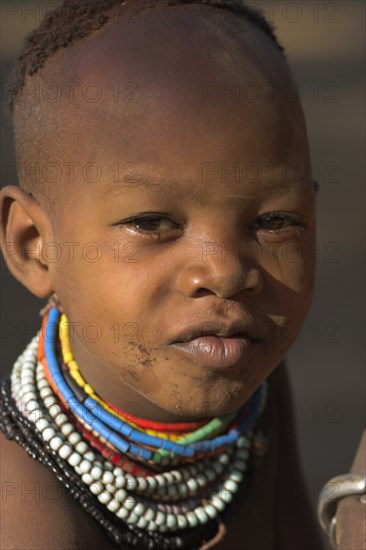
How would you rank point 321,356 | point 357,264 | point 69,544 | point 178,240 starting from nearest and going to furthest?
point 178,240 < point 69,544 < point 321,356 < point 357,264

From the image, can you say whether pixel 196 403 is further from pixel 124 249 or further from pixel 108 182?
pixel 108 182

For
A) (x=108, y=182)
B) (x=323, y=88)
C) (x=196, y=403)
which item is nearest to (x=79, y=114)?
(x=108, y=182)

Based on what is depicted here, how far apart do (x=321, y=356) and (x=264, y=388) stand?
1.61 metres

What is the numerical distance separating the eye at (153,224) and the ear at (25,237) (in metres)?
0.24

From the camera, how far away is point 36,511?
1903mm

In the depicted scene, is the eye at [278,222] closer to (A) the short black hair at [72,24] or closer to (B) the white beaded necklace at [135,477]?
(A) the short black hair at [72,24]

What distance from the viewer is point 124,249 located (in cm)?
180

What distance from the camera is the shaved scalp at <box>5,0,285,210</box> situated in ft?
6.22

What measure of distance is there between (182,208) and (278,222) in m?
0.20

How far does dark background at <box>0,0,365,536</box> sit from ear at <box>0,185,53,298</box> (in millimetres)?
1510

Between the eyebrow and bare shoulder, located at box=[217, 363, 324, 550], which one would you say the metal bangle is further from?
bare shoulder, located at box=[217, 363, 324, 550]

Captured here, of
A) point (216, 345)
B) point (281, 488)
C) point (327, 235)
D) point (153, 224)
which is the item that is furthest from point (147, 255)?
point (327, 235)

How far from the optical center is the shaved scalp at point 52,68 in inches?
74.6

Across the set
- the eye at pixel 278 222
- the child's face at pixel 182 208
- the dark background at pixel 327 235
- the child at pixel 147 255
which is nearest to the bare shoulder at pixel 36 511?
the child at pixel 147 255
